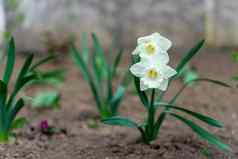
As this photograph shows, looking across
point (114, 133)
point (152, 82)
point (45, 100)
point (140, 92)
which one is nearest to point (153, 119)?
point (140, 92)

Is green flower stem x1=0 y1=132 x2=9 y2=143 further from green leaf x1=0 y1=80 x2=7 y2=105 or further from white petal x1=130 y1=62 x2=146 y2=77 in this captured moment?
white petal x1=130 y1=62 x2=146 y2=77

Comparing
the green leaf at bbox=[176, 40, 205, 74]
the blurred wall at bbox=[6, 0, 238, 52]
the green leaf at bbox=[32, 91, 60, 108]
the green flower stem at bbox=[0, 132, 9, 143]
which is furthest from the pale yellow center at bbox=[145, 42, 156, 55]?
the blurred wall at bbox=[6, 0, 238, 52]

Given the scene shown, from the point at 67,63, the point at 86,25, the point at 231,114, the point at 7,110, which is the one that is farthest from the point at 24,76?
the point at 86,25

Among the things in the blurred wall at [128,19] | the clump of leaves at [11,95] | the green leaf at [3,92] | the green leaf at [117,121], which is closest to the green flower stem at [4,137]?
the clump of leaves at [11,95]

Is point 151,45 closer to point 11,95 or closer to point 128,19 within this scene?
point 11,95

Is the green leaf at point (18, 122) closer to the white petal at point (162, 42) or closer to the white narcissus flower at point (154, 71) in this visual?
the white narcissus flower at point (154, 71)

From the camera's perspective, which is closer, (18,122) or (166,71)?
(166,71)
